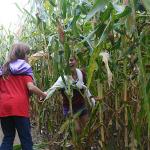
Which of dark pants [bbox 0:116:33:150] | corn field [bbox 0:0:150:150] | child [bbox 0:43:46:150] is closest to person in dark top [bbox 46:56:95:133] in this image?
corn field [bbox 0:0:150:150]

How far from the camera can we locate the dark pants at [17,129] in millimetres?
2979

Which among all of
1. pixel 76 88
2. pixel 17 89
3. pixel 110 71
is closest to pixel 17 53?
pixel 17 89

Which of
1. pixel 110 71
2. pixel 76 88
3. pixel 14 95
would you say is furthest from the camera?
pixel 14 95

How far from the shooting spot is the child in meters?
2.92

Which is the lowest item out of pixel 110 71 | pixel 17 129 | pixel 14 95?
pixel 17 129

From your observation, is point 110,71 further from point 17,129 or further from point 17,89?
point 17,129

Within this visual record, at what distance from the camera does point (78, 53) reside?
2.56m

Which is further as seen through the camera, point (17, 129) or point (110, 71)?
point (17, 129)

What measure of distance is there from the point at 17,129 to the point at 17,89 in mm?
329

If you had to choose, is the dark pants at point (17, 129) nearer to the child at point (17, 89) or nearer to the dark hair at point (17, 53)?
the child at point (17, 89)

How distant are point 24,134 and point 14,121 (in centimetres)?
14

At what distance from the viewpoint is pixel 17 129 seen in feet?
9.89

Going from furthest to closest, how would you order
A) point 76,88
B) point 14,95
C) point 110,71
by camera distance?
point 14,95 < point 76,88 < point 110,71

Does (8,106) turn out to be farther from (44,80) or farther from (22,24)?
(22,24)
